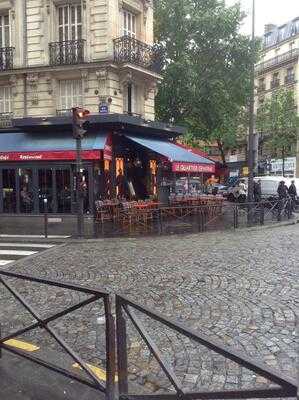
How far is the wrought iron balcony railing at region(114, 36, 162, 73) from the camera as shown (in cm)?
1853

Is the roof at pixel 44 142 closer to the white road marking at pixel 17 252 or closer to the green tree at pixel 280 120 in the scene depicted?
the white road marking at pixel 17 252

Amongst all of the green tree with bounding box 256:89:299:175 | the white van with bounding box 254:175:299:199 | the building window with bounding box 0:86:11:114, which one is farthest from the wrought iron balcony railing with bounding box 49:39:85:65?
the green tree with bounding box 256:89:299:175

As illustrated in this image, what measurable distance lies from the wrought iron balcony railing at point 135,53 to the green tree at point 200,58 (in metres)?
4.34

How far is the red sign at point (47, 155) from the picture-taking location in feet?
55.5

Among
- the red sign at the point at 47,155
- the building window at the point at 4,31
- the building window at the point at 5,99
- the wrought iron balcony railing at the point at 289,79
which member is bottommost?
the red sign at the point at 47,155

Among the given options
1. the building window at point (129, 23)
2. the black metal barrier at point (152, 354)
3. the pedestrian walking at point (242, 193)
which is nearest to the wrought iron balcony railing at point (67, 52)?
the building window at point (129, 23)

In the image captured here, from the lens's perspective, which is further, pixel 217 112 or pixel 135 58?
pixel 217 112

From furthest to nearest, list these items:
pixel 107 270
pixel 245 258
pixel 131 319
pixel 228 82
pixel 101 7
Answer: pixel 228 82 → pixel 101 7 → pixel 245 258 → pixel 107 270 → pixel 131 319

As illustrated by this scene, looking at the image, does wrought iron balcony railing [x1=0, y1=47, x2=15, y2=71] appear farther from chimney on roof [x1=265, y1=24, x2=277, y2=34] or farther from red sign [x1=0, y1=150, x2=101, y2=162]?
chimney on roof [x1=265, y1=24, x2=277, y2=34]

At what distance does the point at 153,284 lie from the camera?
7.30 m

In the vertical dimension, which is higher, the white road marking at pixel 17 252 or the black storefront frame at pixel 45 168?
the black storefront frame at pixel 45 168

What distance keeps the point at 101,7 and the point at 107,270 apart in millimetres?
12961

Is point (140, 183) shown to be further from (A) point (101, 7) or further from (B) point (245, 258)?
(B) point (245, 258)

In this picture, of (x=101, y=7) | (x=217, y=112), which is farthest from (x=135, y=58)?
(x=217, y=112)
